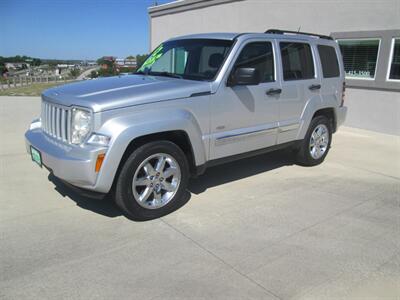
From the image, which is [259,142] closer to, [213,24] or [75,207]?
[75,207]

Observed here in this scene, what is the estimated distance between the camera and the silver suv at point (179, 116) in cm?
369

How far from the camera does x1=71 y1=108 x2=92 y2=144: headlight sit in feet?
12.1

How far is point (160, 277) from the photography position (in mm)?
3092

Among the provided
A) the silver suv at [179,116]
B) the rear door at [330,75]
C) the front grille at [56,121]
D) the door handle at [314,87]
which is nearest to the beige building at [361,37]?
the rear door at [330,75]

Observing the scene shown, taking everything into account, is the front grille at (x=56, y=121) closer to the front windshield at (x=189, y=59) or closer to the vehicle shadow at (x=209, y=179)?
the vehicle shadow at (x=209, y=179)

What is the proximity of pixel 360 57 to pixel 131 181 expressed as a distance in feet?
25.4

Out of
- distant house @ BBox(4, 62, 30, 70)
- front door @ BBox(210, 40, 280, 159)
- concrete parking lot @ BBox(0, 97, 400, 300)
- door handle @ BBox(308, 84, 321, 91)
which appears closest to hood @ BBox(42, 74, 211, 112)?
front door @ BBox(210, 40, 280, 159)

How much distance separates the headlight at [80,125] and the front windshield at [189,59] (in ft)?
4.81

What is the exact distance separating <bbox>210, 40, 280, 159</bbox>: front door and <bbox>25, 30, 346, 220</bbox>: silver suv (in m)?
0.01

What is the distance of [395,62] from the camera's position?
8695 mm

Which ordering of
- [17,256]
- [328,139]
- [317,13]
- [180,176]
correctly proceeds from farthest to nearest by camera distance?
[317,13], [328,139], [180,176], [17,256]

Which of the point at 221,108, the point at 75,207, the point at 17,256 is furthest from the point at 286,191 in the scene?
the point at 17,256

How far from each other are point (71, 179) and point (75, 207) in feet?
2.71

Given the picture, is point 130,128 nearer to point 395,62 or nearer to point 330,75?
point 330,75
